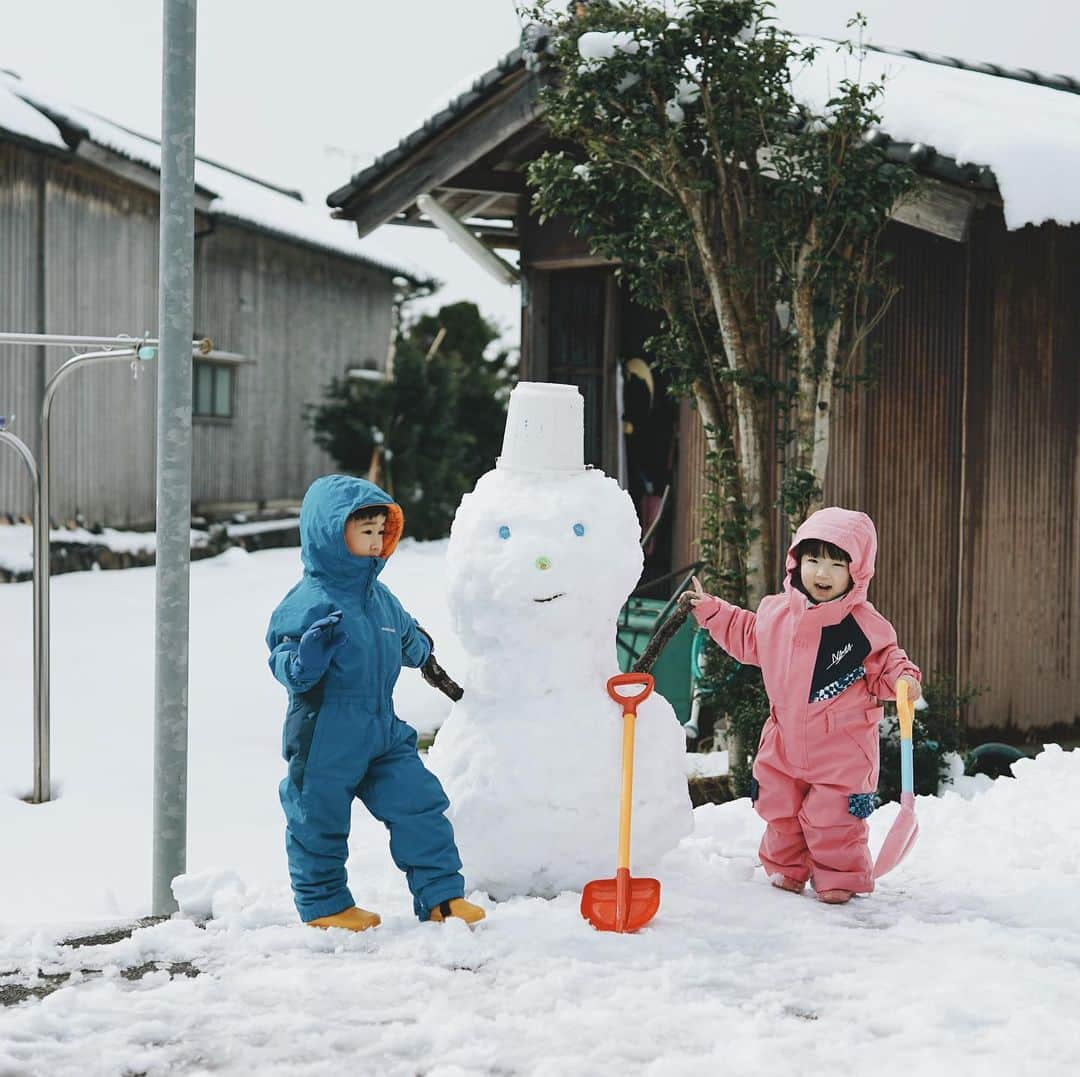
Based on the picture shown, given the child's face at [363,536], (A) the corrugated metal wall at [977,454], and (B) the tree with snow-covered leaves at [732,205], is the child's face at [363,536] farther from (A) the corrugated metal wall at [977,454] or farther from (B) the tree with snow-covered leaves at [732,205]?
(A) the corrugated metal wall at [977,454]

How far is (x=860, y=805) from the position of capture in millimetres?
4199

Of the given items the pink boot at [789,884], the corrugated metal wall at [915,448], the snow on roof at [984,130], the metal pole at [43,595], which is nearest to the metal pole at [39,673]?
the metal pole at [43,595]

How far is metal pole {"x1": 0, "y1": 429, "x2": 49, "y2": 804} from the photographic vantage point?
6598mm

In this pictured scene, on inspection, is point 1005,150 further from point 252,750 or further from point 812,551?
point 252,750

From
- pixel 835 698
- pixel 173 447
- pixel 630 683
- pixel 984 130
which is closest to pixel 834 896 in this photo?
pixel 835 698

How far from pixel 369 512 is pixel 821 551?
4.49 feet

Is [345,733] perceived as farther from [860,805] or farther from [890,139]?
[890,139]

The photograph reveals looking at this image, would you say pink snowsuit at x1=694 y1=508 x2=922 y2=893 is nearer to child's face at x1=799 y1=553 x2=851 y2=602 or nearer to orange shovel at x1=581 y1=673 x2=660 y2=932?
child's face at x1=799 y1=553 x2=851 y2=602

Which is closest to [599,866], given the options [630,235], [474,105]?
[630,235]

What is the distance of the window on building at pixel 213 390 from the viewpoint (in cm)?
1766

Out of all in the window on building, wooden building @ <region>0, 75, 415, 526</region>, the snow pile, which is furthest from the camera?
the window on building

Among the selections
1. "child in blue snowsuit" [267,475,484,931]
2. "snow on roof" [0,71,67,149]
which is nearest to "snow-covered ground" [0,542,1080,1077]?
"child in blue snowsuit" [267,475,484,931]

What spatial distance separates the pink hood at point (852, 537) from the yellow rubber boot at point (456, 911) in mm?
1423

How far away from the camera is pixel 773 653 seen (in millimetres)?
4277
